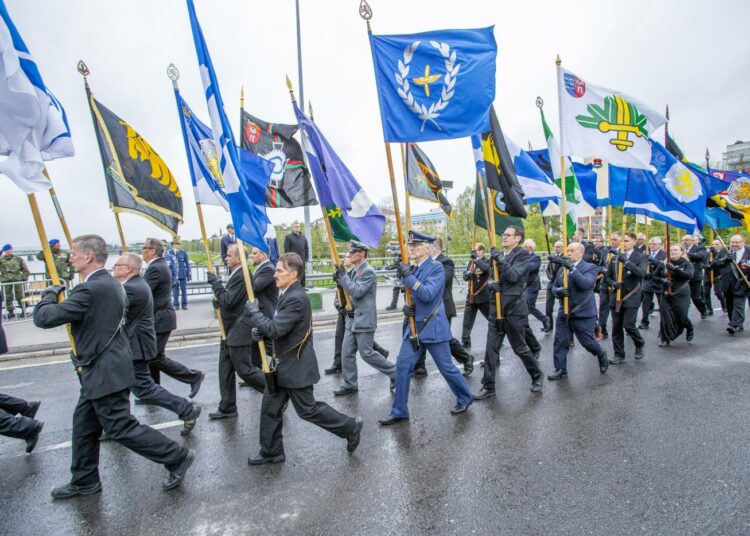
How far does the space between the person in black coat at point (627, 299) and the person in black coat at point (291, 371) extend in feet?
17.3

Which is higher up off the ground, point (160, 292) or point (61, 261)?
point (61, 261)

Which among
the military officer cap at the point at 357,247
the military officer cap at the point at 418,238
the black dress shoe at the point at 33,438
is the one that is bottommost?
the black dress shoe at the point at 33,438

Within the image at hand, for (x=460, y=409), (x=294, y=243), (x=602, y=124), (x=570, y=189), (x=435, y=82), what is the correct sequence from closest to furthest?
1. (x=460, y=409)
2. (x=435, y=82)
3. (x=602, y=124)
4. (x=570, y=189)
5. (x=294, y=243)

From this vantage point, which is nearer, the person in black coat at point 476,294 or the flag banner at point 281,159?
the flag banner at point 281,159

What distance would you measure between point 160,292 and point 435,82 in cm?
420

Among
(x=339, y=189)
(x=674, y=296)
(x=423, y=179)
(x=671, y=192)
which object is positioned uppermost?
(x=423, y=179)

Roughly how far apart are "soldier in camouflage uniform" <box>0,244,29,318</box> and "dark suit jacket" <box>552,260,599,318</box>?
12569 millimetres

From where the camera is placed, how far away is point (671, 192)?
306 inches

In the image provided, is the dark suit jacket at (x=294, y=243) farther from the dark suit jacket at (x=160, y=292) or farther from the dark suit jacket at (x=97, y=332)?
the dark suit jacket at (x=97, y=332)

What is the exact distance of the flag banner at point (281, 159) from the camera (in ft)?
21.4

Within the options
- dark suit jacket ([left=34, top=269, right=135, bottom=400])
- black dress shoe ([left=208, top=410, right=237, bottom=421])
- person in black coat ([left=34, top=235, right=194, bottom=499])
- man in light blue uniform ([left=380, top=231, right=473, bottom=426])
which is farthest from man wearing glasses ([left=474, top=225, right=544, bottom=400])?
dark suit jacket ([left=34, top=269, right=135, bottom=400])

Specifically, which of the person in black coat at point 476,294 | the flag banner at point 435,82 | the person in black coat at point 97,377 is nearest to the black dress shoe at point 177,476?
the person in black coat at point 97,377

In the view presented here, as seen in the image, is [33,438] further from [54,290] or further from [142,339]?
[54,290]

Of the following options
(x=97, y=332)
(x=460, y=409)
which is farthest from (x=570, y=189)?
(x=97, y=332)
